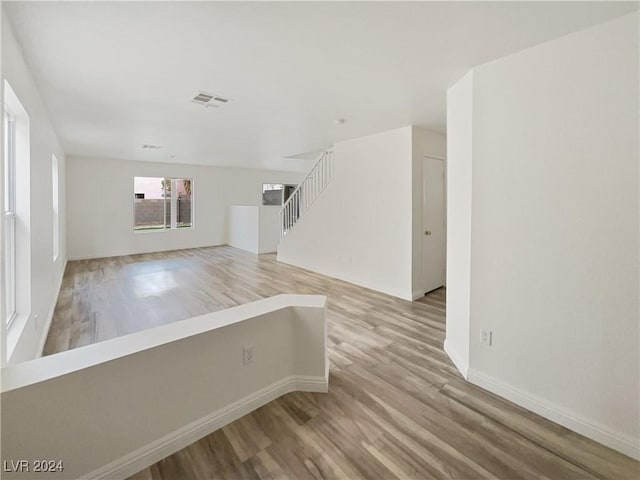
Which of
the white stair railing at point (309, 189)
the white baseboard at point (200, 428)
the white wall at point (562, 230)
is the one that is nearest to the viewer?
the white baseboard at point (200, 428)

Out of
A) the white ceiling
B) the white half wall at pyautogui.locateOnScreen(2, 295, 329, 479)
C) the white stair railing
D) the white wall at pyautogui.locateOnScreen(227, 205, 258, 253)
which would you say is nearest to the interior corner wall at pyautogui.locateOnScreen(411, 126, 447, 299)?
the white ceiling

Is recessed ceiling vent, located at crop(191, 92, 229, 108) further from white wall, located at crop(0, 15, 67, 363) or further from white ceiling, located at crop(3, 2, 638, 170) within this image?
white wall, located at crop(0, 15, 67, 363)

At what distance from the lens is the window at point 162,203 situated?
27.2 feet

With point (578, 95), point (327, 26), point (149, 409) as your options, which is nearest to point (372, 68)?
point (327, 26)

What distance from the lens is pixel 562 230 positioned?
6.43 feet

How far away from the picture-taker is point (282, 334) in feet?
7.23

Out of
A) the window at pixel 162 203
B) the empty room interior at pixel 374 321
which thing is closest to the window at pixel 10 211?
the empty room interior at pixel 374 321

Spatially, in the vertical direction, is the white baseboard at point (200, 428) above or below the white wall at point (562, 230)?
below

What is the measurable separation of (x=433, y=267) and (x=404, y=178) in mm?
1503

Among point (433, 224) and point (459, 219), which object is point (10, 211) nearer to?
point (459, 219)

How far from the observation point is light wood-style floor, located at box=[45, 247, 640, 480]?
161 cm

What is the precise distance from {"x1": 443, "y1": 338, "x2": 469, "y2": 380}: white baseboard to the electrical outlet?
1714 millimetres

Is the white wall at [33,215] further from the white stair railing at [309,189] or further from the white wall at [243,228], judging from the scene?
the white wall at [243,228]

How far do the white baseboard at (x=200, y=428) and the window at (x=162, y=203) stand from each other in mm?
7701
